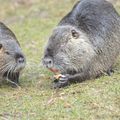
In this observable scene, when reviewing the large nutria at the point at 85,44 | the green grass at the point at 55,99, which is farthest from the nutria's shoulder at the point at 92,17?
the green grass at the point at 55,99

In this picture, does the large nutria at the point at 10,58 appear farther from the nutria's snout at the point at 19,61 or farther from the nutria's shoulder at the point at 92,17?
the nutria's shoulder at the point at 92,17

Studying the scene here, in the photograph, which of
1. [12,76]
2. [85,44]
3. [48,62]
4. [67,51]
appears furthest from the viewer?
[12,76]

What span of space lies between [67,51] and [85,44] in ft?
0.89

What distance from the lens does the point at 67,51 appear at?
609 cm

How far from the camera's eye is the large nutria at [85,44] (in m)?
6.05

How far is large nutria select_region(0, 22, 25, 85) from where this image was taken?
6250 millimetres

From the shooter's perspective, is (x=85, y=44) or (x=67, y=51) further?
(x=85, y=44)

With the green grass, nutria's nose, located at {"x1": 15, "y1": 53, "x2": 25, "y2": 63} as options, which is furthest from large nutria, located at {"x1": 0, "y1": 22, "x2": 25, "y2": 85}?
the green grass

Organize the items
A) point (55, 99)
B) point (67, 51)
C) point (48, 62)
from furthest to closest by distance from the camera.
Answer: point (67, 51) → point (48, 62) → point (55, 99)

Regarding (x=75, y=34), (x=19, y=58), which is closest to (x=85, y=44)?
(x=75, y=34)

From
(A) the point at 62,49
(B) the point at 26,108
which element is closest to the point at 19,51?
(A) the point at 62,49

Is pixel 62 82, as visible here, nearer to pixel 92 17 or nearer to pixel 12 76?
pixel 12 76

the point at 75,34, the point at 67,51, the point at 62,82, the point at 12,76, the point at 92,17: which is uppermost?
the point at 92,17

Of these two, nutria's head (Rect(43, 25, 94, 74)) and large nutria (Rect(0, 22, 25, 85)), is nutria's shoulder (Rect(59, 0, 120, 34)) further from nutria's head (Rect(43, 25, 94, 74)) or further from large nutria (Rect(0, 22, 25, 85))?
large nutria (Rect(0, 22, 25, 85))
